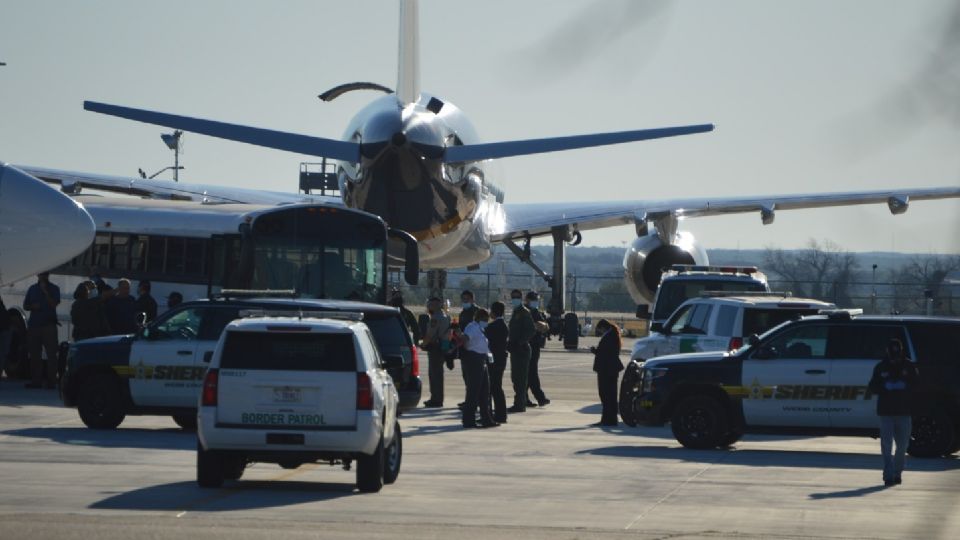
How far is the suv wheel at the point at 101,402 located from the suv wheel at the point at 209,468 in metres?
6.60

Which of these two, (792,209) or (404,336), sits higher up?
(792,209)

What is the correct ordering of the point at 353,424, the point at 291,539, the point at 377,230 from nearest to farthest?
the point at 291,539, the point at 353,424, the point at 377,230

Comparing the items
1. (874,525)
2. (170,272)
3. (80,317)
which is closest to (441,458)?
(874,525)

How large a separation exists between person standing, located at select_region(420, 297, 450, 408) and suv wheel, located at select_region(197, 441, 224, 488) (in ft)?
37.3

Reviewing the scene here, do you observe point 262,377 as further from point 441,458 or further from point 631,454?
point 631,454

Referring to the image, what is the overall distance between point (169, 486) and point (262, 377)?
129 cm

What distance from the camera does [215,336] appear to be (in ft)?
65.9

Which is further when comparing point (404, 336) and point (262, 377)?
point (404, 336)

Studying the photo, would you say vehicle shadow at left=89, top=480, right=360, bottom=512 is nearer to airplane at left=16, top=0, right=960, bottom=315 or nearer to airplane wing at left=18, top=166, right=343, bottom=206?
airplane at left=16, top=0, right=960, bottom=315

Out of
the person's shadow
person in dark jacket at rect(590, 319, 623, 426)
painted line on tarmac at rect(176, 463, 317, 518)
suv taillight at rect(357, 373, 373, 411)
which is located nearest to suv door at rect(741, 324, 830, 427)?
the person's shadow

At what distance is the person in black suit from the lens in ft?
75.5

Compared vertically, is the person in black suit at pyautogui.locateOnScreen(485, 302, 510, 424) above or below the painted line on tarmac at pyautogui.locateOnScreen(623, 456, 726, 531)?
above

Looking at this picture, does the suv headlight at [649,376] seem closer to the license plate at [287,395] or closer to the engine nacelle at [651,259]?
the license plate at [287,395]

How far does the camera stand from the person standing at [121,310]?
2547 cm
